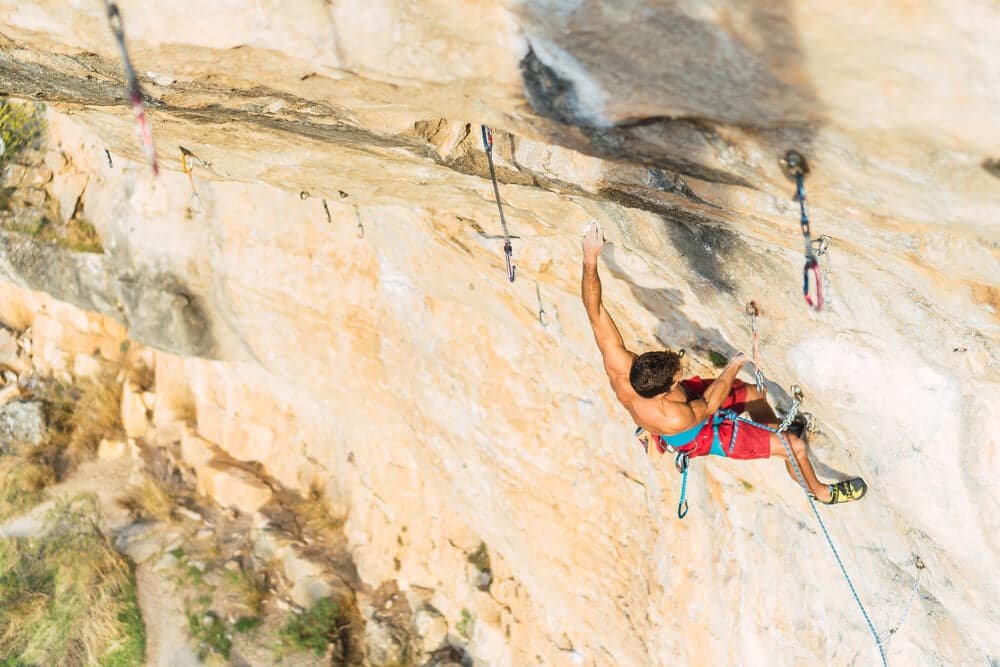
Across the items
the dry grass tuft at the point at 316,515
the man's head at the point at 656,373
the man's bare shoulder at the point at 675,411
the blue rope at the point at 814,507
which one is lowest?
the dry grass tuft at the point at 316,515

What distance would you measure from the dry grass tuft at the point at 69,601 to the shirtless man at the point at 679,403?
6.98 metres

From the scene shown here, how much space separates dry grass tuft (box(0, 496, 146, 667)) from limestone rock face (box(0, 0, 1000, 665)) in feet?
9.14

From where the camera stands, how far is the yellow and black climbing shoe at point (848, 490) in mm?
3371

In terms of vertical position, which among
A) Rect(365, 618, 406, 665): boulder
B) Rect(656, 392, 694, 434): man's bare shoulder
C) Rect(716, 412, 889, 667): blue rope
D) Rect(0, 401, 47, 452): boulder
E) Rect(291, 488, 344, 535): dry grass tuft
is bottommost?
Rect(365, 618, 406, 665): boulder

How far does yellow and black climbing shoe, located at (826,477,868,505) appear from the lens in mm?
3371

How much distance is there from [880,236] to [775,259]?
0.53 m

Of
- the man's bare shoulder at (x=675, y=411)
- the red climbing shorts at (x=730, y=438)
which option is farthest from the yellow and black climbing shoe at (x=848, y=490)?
the man's bare shoulder at (x=675, y=411)

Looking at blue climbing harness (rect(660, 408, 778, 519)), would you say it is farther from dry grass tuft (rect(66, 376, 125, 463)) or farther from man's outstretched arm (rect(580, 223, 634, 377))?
dry grass tuft (rect(66, 376, 125, 463))

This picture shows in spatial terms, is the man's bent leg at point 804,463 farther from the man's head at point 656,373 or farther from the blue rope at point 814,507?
the man's head at point 656,373

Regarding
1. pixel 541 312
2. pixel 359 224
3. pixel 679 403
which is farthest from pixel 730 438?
pixel 359 224

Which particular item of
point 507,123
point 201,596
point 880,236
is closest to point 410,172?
point 507,123

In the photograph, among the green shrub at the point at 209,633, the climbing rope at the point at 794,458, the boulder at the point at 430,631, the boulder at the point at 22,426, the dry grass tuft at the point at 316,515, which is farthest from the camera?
the boulder at the point at 22,426

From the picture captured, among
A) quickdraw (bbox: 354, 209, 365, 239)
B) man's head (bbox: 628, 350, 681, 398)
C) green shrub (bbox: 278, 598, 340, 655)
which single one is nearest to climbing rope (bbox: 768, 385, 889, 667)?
man's head (bbox: 628, 350, 681, 398)

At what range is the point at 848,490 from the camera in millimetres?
3377
